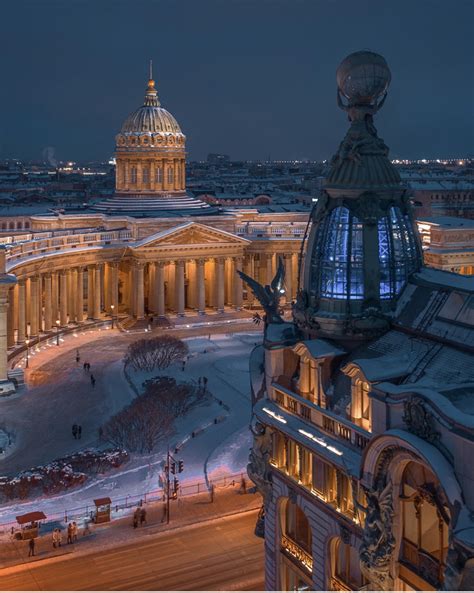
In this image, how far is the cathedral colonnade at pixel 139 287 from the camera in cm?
8312

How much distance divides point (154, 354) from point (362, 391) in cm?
4398

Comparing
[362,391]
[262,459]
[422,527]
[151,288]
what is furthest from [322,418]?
[151,288]

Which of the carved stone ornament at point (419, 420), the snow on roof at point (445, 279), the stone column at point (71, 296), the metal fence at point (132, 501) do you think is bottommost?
the metal fence at point (132, 501)

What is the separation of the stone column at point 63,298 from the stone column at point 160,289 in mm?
10909

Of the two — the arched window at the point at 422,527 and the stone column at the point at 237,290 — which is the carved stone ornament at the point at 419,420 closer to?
the arched window at the point at 422,527

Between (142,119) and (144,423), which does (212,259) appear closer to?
(142,119)

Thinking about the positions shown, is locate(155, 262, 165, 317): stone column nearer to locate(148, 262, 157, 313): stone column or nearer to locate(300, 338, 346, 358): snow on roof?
locate(148, 262, 157, 313): stone column

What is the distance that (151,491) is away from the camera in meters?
45.4

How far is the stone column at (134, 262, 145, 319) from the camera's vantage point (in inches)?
3634

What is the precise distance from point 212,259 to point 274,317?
6532 centimetres

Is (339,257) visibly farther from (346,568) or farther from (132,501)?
(132,501)

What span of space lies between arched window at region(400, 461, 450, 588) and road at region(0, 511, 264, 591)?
1383cm

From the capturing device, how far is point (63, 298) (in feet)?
282

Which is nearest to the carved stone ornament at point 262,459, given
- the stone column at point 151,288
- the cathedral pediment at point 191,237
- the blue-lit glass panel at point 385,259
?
the blue-lit glass panel at point 385,259
